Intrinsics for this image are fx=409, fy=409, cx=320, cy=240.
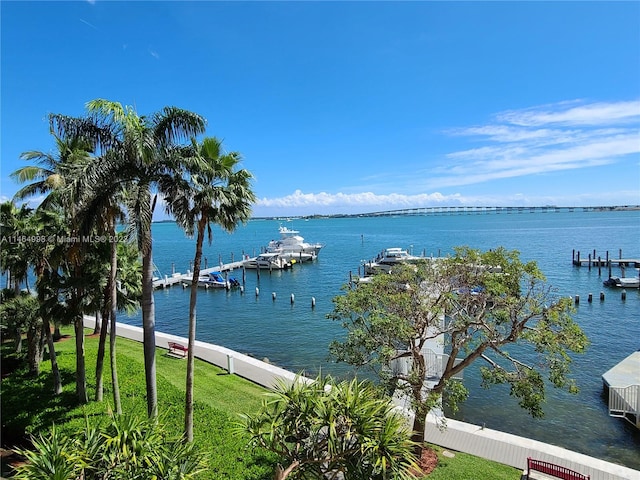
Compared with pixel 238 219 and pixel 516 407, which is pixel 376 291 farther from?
pixel 516 407

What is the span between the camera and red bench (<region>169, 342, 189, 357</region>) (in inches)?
897

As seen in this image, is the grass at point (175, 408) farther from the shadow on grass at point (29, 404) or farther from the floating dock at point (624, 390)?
the floating dock at point (624, 390)

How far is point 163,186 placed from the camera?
11836 millimetres

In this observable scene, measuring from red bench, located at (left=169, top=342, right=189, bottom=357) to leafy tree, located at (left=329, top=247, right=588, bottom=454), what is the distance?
1242 centimetres

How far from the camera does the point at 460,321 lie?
12539mm

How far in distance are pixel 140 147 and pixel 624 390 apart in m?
21.6

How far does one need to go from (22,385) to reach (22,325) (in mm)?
2755

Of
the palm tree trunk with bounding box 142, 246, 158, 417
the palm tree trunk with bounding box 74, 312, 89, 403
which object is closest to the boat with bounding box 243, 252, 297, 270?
the palm tree trunk with bounding box 74, 312, 89, 403

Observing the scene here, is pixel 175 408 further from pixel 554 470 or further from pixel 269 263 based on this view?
pixel 269 263

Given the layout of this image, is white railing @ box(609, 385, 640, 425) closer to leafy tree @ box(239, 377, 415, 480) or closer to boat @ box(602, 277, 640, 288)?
leafy tree @ box(239, 377, 415, 480)

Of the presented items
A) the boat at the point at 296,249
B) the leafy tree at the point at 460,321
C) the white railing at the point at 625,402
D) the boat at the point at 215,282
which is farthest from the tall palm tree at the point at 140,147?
the boat at the point at 296,249

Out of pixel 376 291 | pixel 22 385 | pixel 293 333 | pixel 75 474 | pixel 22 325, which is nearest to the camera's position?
pixel 75 474

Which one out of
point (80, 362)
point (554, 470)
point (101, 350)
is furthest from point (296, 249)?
point (554, 470)

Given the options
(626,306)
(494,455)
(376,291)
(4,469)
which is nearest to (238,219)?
(376,291)
